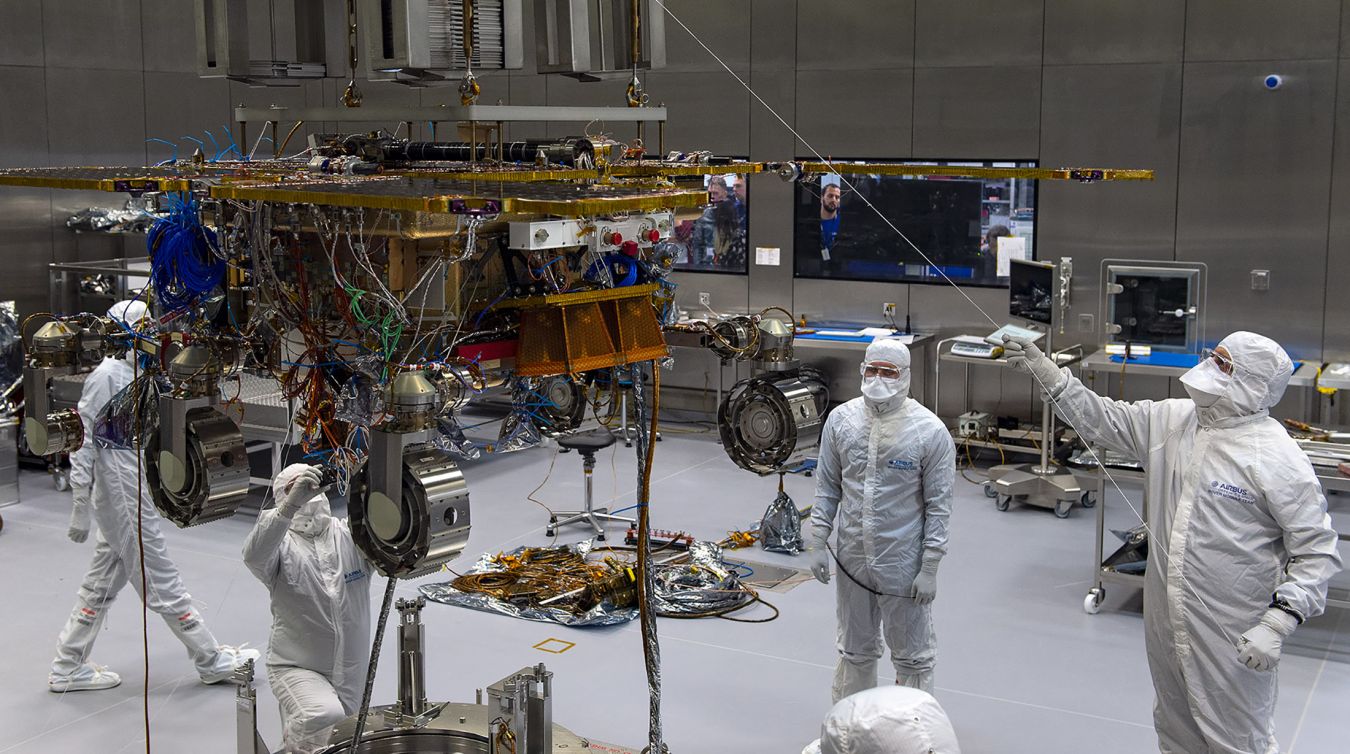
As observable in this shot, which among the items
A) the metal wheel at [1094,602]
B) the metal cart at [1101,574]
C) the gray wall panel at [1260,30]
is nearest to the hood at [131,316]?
the metal cart at [1101,574]

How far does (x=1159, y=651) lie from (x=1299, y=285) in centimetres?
555

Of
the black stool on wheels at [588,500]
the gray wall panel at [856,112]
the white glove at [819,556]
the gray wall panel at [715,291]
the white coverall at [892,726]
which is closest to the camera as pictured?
the white coverall at [892,726]

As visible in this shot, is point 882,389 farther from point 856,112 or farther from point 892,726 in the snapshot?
point 856,112

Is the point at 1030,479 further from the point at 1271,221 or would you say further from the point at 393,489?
the point at 393,489

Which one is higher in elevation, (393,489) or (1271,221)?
(1271,221)

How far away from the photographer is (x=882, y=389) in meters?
5.47

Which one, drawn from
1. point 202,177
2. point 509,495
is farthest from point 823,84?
point 202,177

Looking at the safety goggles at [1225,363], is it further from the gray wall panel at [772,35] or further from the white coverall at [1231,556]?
the gray wall panel at [772,35]

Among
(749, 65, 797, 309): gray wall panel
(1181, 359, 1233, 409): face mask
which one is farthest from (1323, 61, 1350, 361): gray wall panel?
(1181, 359, 1233, 409): face mask

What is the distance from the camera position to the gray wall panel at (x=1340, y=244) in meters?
8.98

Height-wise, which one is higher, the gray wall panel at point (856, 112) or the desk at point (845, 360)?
Result: the gray wall panel at point (856, 112)

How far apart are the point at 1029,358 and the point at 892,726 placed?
89.3 inches

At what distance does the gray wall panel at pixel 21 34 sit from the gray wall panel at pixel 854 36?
589cm

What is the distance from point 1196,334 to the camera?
30.0 feet
